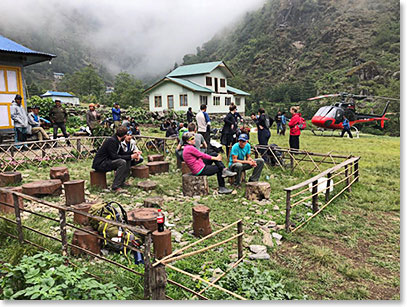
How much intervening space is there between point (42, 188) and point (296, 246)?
4022 millimetres

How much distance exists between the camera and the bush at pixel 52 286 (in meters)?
2.05

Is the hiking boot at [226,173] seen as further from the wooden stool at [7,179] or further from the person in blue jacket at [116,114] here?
the person in blue jacket at [116,114]

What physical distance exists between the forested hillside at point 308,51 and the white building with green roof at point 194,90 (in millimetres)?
8625

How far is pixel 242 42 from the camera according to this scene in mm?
66000

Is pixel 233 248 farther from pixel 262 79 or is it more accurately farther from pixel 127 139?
pixel 262 79

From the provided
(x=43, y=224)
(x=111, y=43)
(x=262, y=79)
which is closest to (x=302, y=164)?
(x=111, y=43)

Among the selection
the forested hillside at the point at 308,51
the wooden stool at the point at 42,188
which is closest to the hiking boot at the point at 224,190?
the wooden stool at the point at 42,188

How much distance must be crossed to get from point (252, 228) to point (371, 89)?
3626 cm

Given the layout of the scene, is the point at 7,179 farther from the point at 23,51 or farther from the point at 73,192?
the point at 23,51

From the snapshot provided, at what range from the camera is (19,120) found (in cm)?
739

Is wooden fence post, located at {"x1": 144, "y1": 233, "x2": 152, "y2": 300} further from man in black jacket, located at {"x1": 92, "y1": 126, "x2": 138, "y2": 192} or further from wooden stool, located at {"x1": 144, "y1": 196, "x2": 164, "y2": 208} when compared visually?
man in black jacket, located at {"x1": 92, "y1": 126, "x2": 138, "y2": 192}

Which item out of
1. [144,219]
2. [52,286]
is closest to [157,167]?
[144,219]

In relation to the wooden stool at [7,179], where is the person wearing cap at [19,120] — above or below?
above

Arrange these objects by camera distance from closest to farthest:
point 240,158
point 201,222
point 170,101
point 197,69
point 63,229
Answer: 1. point 63,229
2. point 201,222
3. point 240,158
4. point 170,101
5. point 197,69
